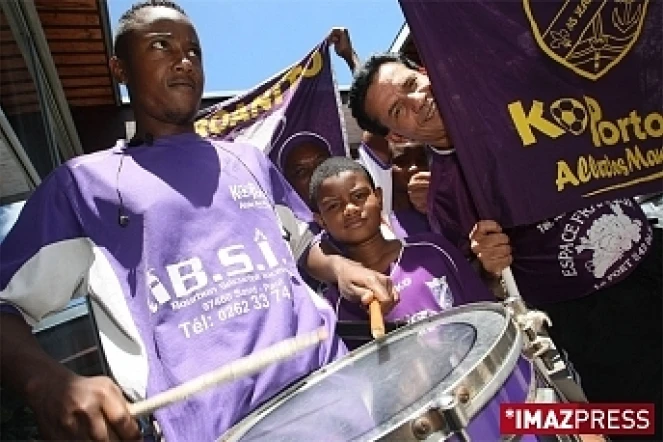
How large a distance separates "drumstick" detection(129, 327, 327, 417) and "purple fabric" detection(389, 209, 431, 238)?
120 cm

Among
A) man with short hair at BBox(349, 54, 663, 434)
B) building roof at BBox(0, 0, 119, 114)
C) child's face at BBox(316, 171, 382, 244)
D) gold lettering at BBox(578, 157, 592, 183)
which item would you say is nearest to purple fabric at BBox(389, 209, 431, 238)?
child's face at BBox(316, 171, 382, 244)

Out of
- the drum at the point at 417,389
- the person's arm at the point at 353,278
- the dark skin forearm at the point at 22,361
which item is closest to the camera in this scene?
the drum at the point at 417,389

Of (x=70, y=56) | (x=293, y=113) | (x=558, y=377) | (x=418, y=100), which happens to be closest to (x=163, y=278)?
(x=558, y=377)

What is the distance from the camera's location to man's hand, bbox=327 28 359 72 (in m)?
3.05

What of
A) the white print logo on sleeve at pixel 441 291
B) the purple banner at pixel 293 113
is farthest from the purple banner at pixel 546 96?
the purple banner at pixel 293 113

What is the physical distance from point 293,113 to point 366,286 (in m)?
2.09

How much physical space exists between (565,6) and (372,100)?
1.95ft

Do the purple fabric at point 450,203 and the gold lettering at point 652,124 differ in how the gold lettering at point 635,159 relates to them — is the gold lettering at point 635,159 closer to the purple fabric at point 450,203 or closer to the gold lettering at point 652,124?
the gold lettering at point 652,124

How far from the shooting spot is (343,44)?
3.14 m

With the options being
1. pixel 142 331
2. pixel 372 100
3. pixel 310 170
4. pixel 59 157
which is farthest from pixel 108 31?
pixel 142 331

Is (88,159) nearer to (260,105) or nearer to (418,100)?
(418,100)

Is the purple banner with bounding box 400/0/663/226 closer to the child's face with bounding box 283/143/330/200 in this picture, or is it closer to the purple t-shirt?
the purple t-shirt

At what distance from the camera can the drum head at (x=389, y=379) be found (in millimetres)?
874

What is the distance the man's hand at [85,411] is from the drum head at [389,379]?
0.65 feet
